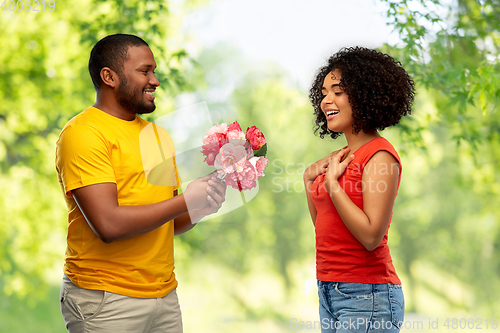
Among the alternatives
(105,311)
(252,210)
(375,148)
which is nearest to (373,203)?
(375,148)

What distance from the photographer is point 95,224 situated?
1412 mm

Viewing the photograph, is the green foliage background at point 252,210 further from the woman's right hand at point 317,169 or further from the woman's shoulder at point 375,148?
the woman's shoulder at point 375,148

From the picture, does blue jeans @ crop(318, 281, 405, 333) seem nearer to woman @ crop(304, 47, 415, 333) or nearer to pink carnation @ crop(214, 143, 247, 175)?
woman @ crop(304, 47, 415, 333)

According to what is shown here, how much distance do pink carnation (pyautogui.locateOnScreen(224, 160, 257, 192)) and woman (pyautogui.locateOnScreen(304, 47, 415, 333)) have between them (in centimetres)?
29

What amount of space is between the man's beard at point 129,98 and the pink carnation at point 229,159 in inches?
14.2

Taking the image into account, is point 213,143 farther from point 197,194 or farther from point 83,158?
point 83,158

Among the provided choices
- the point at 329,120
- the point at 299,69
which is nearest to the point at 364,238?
the point at 329,120

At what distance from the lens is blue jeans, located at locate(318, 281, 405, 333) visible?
1.51 m

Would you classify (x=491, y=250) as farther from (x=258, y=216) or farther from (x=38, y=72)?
(x=38, y=72)

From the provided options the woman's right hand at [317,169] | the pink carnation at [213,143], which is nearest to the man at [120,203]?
the pink carnation at [213,143]

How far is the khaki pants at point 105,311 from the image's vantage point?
4.83 ft

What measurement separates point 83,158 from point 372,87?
1203 millimetres

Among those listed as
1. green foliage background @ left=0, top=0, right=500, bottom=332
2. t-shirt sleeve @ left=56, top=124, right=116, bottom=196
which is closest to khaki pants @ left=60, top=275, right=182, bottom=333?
t-shirt sleeve @ left=56, top=124, right=116, bottom=196

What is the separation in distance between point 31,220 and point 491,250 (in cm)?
858
